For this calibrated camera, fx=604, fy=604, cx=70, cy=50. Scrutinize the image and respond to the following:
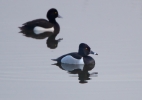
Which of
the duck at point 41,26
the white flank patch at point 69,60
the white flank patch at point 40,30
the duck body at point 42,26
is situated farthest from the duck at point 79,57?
the white flank patch at point 40,30

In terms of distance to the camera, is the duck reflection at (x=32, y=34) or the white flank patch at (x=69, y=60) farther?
the duck reflection at (x=32, y=34)

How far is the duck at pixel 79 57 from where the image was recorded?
49.5ft

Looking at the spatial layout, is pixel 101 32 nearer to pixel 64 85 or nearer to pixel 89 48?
pixel 89 48

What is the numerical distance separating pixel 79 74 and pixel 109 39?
11.8ft

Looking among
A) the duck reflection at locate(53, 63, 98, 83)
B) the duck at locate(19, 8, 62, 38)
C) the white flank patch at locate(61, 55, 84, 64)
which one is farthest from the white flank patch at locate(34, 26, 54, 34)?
the duck reflection at locate(53, 63, 98, 83)

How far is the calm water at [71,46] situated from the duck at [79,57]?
0.23 m

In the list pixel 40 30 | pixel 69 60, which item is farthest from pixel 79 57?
pixel 40 30

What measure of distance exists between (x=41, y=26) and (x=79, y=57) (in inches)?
237

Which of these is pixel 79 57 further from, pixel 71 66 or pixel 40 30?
pixel 40 30

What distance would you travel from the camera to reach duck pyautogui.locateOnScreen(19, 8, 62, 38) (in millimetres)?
20250

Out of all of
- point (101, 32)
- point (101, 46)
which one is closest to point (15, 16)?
point (101, 32)

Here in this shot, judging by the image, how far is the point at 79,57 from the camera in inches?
595

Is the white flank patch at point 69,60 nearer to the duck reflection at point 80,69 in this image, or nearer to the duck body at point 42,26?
the duck reflection at point 80,69

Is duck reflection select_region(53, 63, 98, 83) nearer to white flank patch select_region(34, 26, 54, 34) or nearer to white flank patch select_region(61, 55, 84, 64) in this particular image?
white flank patch select_region(61, 55, 84, 64)
